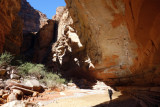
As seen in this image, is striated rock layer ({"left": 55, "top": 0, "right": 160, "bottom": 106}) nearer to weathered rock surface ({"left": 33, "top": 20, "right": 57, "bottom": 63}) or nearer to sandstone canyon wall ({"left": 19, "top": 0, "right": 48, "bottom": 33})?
weathered rock surface ({"left": 33, "top": 20, "right": 57, "bottom": 63})

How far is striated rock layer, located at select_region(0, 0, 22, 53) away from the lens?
360 inches

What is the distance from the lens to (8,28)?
1016 cm

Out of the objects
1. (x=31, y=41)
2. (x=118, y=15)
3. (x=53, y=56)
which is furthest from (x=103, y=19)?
(x=31, y=41)

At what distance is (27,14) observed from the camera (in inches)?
1065

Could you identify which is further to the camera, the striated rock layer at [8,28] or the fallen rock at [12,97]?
the striated rock layer at [8,28]

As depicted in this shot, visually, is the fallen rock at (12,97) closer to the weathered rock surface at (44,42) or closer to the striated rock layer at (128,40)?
the striated rock layer at (128,40)

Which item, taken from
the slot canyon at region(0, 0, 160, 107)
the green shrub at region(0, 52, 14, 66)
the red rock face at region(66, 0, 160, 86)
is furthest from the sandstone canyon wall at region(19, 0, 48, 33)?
the red rock face at region(66, 0, 160, 86)

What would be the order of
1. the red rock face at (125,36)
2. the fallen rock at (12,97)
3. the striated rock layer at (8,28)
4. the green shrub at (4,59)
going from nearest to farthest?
the red rock face at (125,36)
the fallen rock at (12,97)
the green shrub at (4,59)
the striated rock layer at (8,28)

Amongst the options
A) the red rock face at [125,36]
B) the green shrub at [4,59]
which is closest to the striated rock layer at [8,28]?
the green shrub at [4,59]

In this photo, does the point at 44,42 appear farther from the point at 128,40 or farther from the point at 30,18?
the point at 128,40

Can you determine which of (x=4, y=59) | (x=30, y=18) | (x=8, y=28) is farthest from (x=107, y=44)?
(x=30, y=18)

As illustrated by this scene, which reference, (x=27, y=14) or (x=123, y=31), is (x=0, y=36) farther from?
(x=27, y=14)

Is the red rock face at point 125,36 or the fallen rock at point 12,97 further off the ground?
the red rock face at point 125,36

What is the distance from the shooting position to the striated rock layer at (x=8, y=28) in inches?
360
